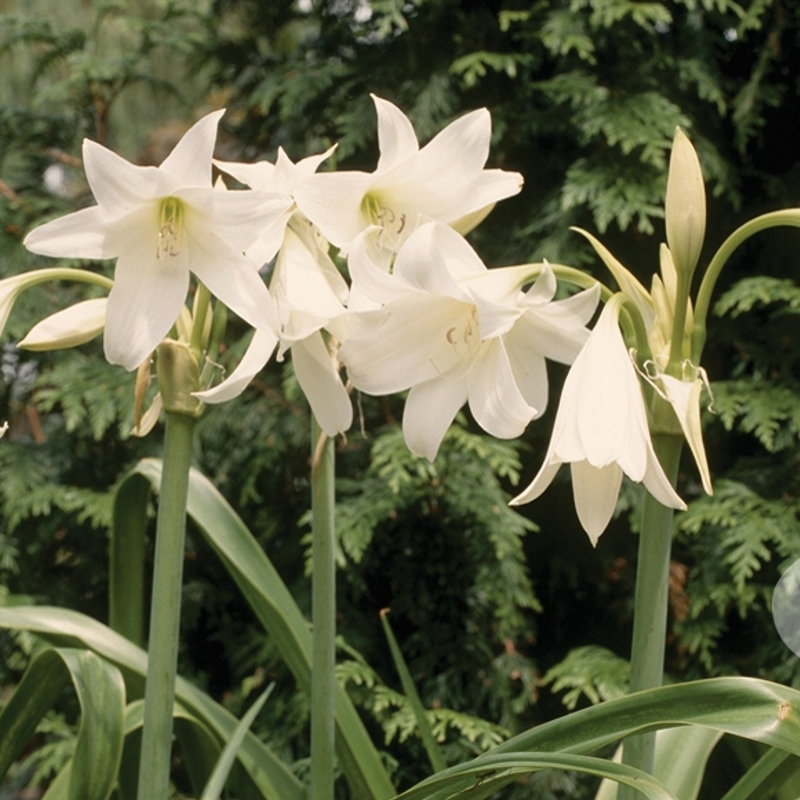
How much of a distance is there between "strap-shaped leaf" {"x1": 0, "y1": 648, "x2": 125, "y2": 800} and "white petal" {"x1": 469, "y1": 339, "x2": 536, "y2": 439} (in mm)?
456

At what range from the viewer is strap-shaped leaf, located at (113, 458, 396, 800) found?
3.39 ft

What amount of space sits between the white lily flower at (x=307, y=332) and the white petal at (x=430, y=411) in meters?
0.05

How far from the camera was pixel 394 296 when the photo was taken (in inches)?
27.6

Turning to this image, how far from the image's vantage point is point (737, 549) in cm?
131

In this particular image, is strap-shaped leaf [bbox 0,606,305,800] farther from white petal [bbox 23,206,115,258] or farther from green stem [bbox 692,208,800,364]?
green stem [bbox 692,208,800,364]

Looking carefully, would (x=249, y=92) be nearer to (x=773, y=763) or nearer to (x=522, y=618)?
(x=522, y=618)

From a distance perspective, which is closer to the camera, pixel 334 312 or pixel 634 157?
pixel 334 312

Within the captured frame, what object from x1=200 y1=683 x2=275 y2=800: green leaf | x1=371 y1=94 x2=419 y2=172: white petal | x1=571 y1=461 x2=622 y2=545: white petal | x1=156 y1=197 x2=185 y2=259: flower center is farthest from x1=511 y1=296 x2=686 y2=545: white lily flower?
x1=200 y1=683 x2=275 y2=800: green leaf

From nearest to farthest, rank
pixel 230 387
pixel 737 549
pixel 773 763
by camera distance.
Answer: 1. pixel 230 387
2. pixel 773 763
3. pixel 737 549

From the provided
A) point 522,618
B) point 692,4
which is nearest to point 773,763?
point 522,618

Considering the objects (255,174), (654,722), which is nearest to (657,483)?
(654,722)

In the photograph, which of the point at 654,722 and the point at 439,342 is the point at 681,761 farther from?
the point at 439,342

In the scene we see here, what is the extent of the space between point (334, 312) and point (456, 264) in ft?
0.33

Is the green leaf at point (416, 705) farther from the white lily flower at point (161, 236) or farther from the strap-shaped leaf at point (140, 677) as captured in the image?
the white lily flower at point (161, 236)
